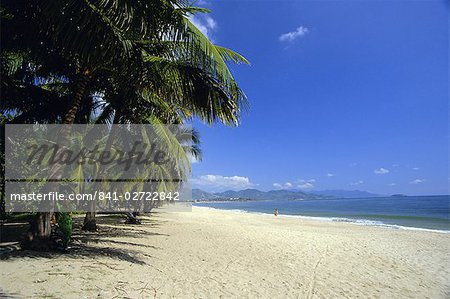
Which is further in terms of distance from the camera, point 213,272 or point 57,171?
point 57,171

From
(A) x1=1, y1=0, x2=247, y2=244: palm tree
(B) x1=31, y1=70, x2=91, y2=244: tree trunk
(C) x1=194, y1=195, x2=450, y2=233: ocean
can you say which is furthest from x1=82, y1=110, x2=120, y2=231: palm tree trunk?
(C) x1=194, y1=195, x2=450, y2=233: ocean

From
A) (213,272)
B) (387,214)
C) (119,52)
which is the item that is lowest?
(387,214)

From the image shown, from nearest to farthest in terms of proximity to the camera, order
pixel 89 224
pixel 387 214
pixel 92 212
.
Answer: pixel 89 224
pixel 92 212
pixel 387 214

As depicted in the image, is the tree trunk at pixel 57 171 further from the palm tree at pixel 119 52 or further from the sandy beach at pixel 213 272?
the sandy beach at pixel 213 272

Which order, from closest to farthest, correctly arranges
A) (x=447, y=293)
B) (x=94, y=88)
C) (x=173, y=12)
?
(x=173, y=12) → (x=447, y=293) → (x=94, y=88)

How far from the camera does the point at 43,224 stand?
21.5 feet

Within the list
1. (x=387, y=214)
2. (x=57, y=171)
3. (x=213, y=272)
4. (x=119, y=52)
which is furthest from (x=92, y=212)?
(x=387, y=214)

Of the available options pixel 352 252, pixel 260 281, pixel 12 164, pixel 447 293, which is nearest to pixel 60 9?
pixel 260 281

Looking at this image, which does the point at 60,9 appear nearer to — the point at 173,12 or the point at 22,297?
the point at 173,12

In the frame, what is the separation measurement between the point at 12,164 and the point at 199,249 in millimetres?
7393

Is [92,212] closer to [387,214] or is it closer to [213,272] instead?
[213,272]

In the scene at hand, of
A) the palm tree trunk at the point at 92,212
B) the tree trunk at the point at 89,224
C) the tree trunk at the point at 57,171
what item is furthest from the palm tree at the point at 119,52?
the tree trunk at the point at 89,224

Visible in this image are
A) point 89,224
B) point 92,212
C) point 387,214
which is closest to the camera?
point 89,224

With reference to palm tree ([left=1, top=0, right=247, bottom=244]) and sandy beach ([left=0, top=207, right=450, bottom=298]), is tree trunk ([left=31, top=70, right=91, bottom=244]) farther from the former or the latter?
sandy beach ([left=0, top=207, right=450, bottom=298])
